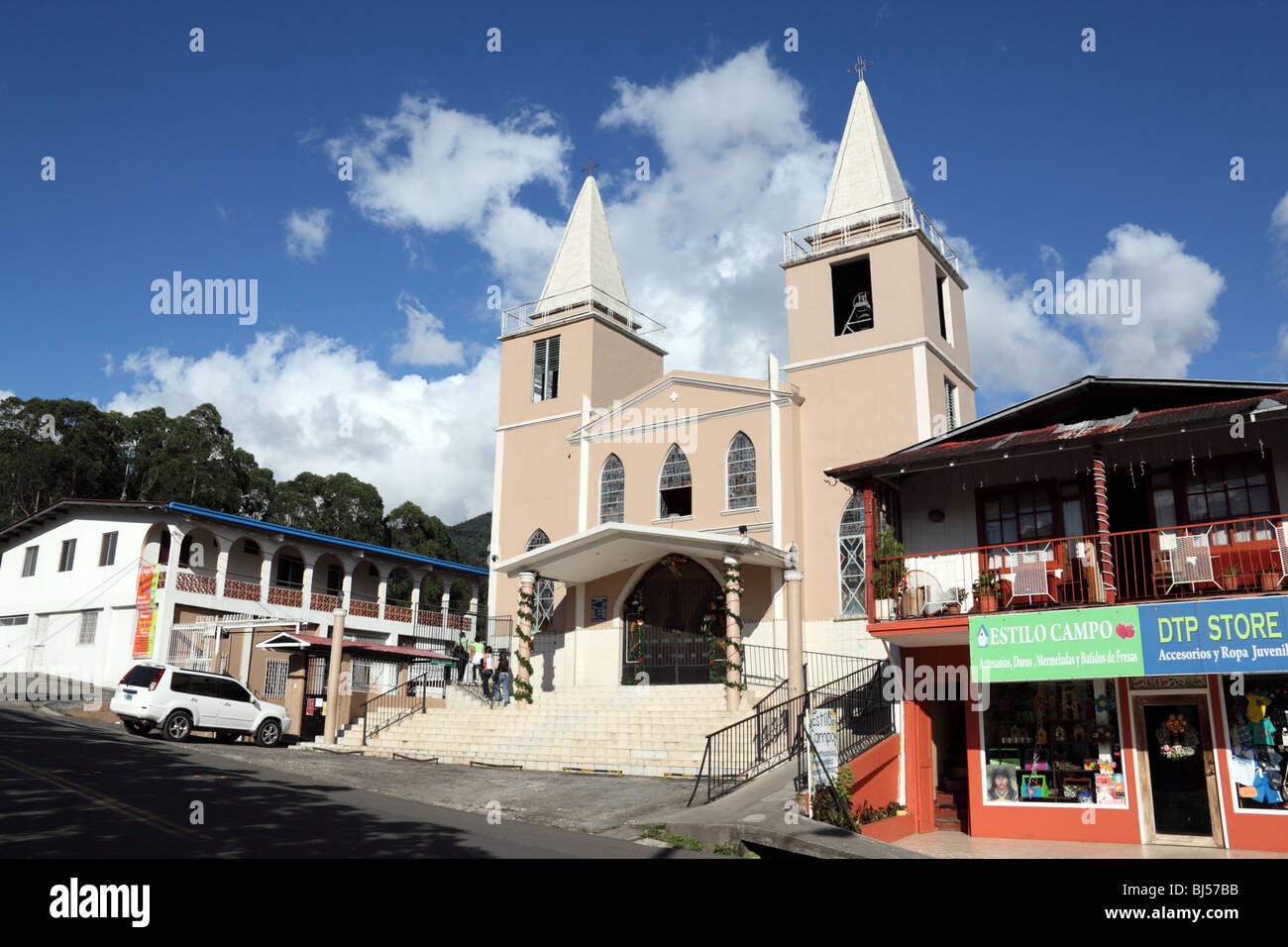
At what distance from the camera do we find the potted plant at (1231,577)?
12.7 meters

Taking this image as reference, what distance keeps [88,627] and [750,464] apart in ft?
71.5

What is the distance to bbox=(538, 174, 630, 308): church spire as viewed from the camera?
3031 centimetres

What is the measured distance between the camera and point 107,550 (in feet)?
101

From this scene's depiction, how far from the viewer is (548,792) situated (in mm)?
14961

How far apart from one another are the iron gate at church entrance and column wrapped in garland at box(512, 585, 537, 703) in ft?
9.55

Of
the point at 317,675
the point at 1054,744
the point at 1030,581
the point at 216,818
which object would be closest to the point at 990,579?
the point at 1030,581

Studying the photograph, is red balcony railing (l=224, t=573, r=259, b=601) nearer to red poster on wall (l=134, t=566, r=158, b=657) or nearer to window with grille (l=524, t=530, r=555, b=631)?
red poster on wall (l=134, t=566, r=158, b=657)

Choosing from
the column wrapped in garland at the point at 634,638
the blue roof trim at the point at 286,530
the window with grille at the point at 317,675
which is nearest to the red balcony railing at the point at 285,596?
the blue roof trim at the point at 286,530

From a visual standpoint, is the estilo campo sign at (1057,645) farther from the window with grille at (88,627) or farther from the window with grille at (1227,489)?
the window with grille at (88,627)

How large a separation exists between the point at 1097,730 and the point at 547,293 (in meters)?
21.5

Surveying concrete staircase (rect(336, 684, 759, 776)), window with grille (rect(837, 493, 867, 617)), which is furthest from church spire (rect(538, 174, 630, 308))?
concrete staircase (rect(336, 684, 759, 776))
